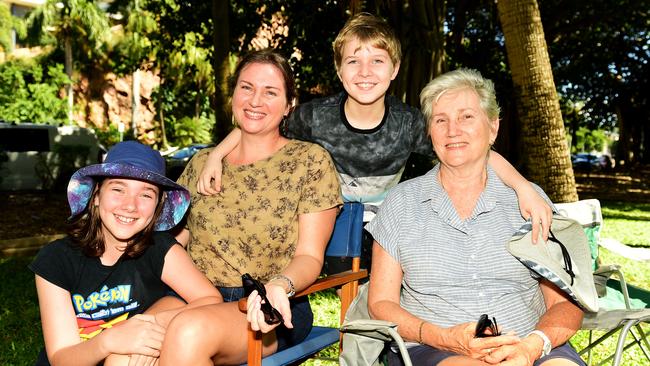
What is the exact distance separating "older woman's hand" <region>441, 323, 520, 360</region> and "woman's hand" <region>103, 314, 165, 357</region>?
3.38ft

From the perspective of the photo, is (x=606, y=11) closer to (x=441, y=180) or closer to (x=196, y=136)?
(x=441, y=180)

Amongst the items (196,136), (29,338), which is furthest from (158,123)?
(29,338)

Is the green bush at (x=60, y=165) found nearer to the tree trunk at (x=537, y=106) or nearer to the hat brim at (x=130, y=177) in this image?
the tree trunk at (x=537, y=106)

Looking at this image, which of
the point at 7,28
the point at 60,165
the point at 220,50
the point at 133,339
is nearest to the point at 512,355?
the point at 133,339

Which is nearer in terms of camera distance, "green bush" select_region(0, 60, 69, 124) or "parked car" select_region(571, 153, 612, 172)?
"green bush" select_region(0, 60, 69, 124)

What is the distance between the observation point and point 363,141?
130 inches

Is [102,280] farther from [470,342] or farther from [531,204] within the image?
[531,204]

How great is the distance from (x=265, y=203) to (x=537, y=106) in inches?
177

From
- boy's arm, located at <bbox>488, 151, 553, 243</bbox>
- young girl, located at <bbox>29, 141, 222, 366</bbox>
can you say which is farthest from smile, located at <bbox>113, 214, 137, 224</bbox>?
boy's arm, located at <bbox>488, 151, 553, 243</bbox>

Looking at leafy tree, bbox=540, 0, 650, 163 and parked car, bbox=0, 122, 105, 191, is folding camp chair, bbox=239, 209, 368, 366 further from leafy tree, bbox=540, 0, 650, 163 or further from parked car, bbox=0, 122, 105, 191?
parked car, bbox=0, 122, 105, 191

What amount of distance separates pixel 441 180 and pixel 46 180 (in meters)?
16.9

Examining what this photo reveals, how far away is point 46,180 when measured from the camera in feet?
58.3

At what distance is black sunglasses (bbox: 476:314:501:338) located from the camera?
227 centimetres

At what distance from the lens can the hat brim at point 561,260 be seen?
248cm
